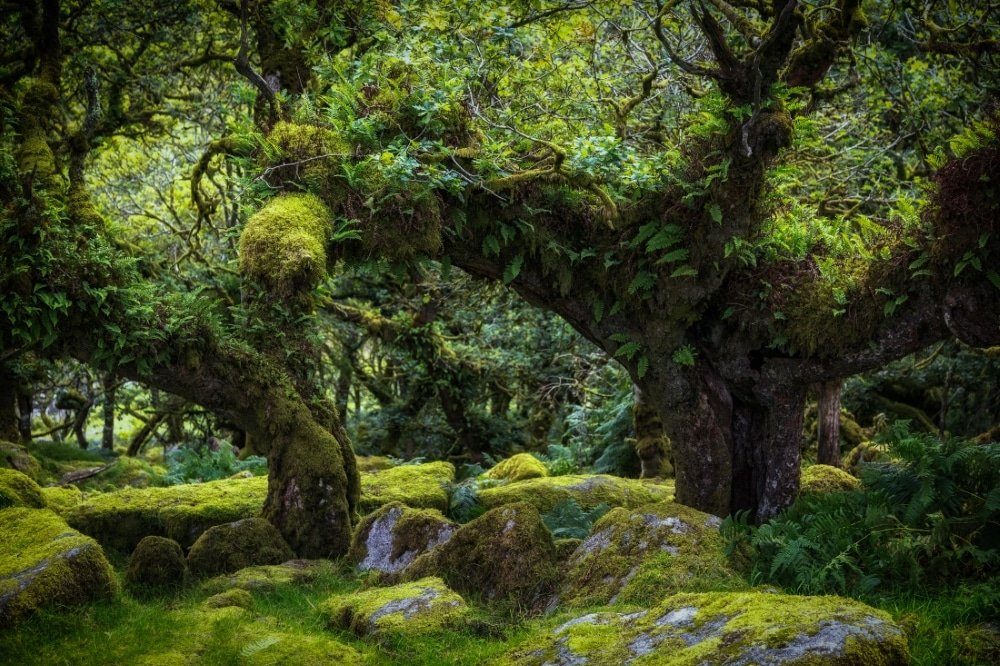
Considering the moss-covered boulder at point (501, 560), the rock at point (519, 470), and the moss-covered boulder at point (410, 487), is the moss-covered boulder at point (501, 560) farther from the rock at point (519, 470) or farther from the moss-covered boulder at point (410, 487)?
the rock at point (519, 470)

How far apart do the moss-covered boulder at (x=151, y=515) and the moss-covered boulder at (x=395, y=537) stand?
1.93 metres

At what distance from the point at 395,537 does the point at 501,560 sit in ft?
6.31

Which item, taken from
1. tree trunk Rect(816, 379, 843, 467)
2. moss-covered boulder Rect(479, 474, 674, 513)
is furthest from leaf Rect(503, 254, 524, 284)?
tree trunk Rect(816, 379, 843, 467)

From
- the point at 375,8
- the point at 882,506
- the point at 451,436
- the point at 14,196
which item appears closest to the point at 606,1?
the point at 375,8

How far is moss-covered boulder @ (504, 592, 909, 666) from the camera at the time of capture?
4.27 meters

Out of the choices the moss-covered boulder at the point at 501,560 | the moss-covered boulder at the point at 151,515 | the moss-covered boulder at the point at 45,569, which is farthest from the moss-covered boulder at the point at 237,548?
the moss-covered boulder at the point at 501,560

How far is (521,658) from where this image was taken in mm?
5566

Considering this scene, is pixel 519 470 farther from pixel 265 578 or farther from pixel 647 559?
pixel 647 559

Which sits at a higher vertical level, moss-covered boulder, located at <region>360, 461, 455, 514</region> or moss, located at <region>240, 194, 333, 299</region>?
moss, located at <region>240, 194, 333, 299</region>

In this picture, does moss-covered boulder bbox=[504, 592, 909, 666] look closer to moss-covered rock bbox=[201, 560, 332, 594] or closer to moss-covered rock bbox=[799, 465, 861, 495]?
moss-covered rock bbox=[201, 560, 332, 594]

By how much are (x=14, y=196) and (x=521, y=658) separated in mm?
7481

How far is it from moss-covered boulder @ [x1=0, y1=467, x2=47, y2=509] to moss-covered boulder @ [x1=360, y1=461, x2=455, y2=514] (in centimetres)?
408

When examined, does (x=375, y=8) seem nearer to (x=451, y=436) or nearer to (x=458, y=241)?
(x=458, y=241)

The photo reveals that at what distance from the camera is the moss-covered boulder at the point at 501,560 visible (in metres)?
7.73
